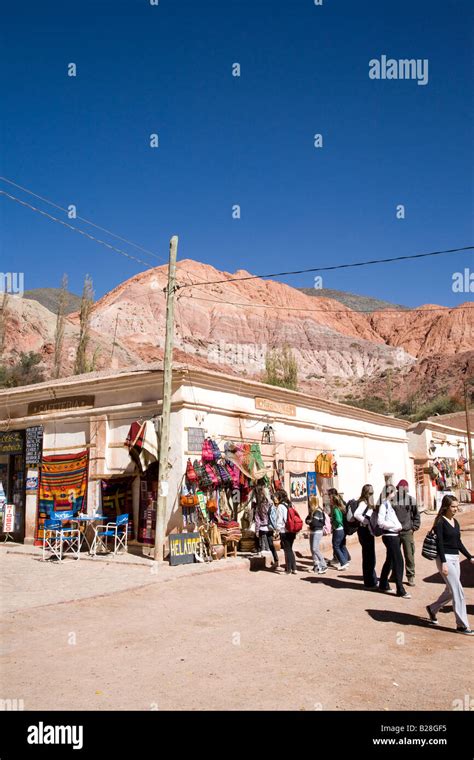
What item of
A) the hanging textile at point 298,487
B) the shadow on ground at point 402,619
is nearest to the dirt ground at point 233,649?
the shadow on ground at point 402,619

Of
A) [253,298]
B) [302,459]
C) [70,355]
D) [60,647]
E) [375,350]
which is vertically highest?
[253,298]

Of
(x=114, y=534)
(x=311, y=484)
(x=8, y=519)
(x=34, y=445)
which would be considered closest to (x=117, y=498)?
(x=114, y=534)

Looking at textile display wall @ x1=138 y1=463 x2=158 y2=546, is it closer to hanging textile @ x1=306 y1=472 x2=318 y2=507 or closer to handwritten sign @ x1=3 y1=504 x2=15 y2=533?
handwritten sign @ x1=3 y1=504 x2=15 y2=533

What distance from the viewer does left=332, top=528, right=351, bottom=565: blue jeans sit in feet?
39.4

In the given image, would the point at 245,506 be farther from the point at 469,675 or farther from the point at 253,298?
the point at 253,298

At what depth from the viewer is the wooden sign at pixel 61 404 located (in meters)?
16.4

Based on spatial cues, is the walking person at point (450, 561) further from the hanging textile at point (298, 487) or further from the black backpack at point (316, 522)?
the hanging textile at point (298, 487)

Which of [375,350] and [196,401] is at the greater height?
[375,350]

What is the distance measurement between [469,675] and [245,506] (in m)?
10.4

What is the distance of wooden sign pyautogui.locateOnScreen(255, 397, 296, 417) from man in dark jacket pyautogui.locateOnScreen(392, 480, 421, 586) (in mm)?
7768

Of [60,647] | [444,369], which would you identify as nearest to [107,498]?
[60,647]

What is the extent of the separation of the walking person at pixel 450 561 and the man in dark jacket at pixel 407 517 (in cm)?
208

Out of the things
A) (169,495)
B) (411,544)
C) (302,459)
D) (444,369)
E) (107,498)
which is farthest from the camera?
(444,369)

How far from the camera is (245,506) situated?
617 inches
